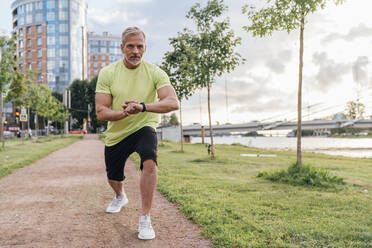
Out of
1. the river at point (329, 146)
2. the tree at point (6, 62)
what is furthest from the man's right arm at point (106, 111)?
the river at point (329, 146)

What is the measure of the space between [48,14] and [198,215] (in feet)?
275

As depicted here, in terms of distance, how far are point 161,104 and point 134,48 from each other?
0.63 m

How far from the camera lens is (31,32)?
77750 mm

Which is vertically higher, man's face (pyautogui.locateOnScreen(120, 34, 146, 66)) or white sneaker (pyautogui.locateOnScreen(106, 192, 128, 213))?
man's face (pyautogui.locateOnScreen(120, 34, 146, 66))

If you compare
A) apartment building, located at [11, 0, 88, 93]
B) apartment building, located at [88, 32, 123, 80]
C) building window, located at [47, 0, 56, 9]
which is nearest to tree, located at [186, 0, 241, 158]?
apartment building, located at [11, 0, 88, 93]

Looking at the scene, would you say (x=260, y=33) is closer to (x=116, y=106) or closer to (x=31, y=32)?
(x=116, y=106)

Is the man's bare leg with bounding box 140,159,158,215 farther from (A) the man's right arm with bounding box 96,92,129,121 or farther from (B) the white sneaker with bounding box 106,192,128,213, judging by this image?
(B) the white sneaker with bounding box 106,192,128,213

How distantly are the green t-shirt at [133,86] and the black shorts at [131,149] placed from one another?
77 millimetres

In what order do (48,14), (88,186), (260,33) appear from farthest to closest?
(48,14) → (260,33) → (88,186)

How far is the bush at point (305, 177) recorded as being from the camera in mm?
6547

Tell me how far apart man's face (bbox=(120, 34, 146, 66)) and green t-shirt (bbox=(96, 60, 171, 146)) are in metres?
0.12

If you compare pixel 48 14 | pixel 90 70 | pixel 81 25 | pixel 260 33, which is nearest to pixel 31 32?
pixel 48 14

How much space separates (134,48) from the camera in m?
3.25

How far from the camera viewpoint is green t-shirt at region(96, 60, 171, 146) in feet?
11.0
